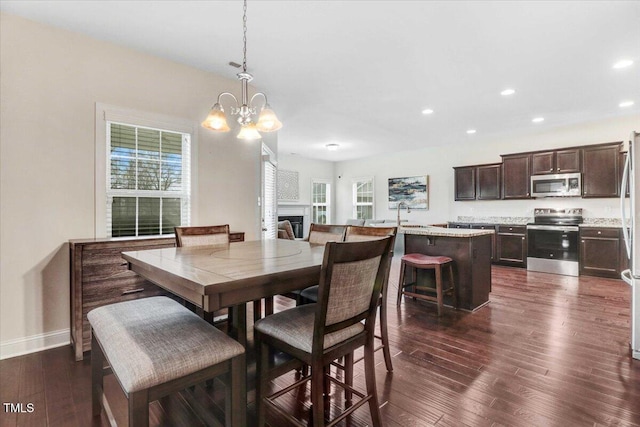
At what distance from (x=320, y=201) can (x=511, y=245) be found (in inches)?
210

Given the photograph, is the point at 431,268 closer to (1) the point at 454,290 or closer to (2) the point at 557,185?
(1) the point at 454,290

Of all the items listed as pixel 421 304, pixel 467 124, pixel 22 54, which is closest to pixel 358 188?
pixel 467 124

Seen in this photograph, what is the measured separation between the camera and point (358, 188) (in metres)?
9.47

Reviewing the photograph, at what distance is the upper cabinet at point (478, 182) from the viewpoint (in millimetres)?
6340

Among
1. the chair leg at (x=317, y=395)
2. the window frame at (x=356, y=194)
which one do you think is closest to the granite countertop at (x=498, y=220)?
the window frame at (x=356, y=194)

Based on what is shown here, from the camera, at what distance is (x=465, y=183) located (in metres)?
6.81

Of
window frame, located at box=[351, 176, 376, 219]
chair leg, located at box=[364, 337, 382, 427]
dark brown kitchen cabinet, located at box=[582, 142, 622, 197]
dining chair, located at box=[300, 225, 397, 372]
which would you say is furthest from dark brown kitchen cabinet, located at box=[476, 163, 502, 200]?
chair leg, located at box=[364, 337, 382, 427]

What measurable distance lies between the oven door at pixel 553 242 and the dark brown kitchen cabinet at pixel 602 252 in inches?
4.6

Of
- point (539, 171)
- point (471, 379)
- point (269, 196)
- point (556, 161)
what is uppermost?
point (556, 161)

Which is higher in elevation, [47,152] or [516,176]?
[516,176]

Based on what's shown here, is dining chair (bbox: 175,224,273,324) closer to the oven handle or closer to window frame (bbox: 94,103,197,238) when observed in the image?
window frame (bbox: 94,103,197,238)

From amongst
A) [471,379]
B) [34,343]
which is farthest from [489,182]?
Result: [34,343]

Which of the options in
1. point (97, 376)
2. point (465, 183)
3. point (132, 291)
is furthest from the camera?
point (465, 183)

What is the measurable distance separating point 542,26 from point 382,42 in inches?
52.1
